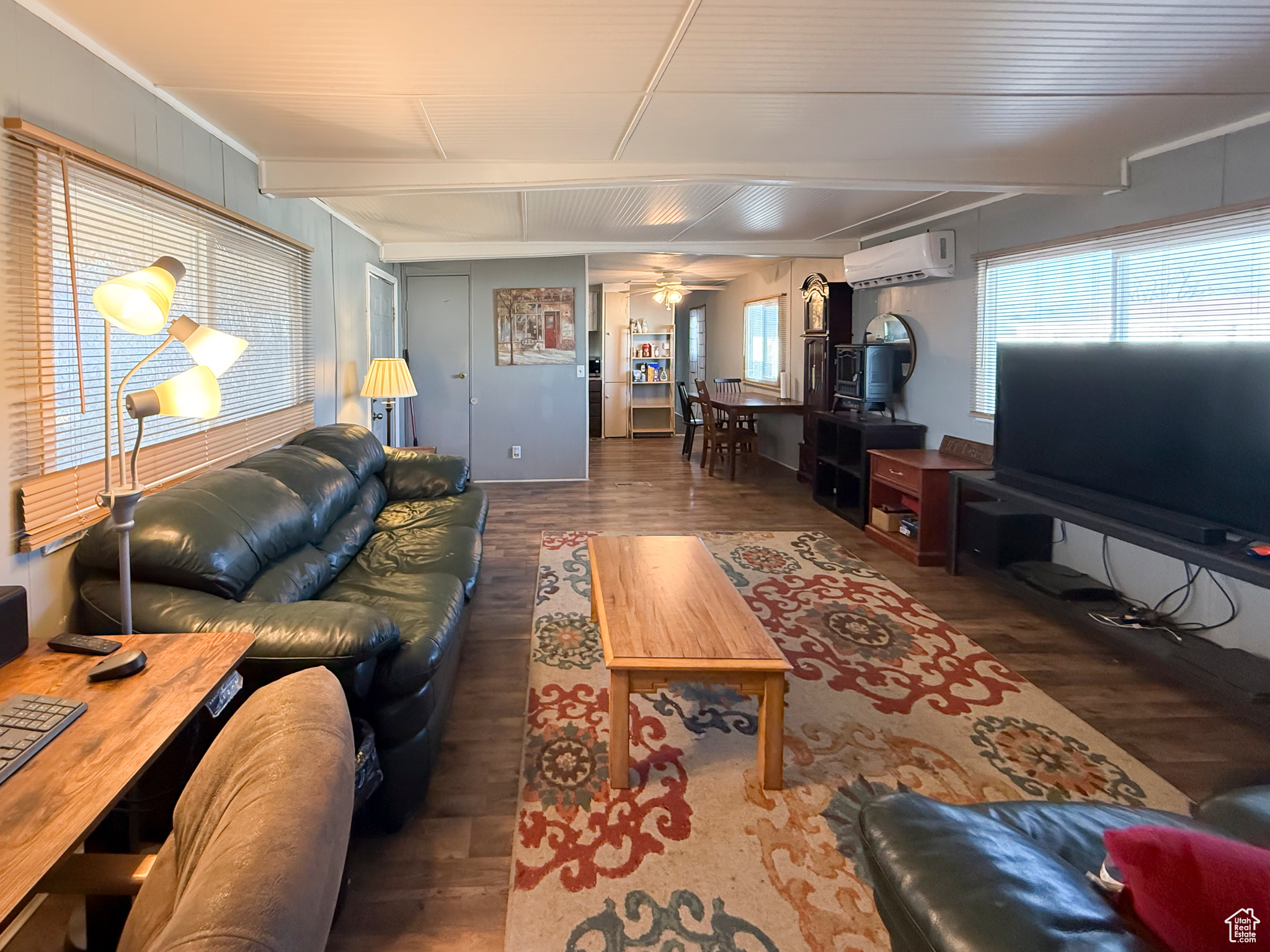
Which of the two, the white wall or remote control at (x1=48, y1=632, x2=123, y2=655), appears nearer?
remote control at (x1=48, y1=632, x2=123, y2=655)

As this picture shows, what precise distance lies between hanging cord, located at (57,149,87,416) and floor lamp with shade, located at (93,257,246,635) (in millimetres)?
495

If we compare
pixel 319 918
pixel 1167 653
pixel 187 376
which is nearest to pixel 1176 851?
pixel 319 918

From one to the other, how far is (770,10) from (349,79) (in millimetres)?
1437

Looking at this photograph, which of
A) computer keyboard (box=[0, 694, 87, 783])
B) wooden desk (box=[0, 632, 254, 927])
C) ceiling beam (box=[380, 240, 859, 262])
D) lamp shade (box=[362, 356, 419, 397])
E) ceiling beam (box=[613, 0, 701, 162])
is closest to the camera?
wooden desk (box=[0, 632, 254, 927])

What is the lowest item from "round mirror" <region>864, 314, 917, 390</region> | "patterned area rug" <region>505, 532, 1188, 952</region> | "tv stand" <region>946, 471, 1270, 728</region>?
"patterned area rug" <region>505, 532, 1188, 952</region>

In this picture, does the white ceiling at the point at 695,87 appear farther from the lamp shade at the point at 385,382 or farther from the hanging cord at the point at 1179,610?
the hanging cord at the point at 1179,610

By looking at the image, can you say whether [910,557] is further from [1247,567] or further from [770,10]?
[770,10]

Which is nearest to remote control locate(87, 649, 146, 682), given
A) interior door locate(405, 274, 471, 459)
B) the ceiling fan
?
interior door locate(405, 274, 471, 459)

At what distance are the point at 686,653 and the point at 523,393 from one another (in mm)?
5581

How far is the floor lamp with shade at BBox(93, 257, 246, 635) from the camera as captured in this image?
166 cm

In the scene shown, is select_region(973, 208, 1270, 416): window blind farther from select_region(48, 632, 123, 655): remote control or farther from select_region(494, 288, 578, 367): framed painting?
select_region(494, 288, 578, 367): framed painting

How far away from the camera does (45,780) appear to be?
1.20 metres

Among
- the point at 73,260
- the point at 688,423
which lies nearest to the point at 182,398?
the point at 73,260

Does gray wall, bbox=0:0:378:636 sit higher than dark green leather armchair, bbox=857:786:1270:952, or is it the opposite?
gray wall, bbox=0:0:378:636
